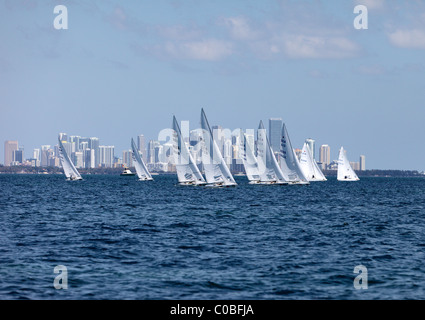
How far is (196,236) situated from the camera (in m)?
39.7

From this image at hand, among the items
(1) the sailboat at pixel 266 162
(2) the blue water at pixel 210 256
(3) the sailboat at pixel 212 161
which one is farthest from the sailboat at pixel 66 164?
(2) the blue water at pixel 210 256

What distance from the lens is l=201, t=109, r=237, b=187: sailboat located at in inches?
3757

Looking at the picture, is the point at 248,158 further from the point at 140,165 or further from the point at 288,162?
the point at 140,165

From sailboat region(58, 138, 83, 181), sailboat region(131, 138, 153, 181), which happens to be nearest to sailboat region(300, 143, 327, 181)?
sailboat region(131, 138, 153, 181)

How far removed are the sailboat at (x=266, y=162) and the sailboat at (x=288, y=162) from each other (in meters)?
3.11

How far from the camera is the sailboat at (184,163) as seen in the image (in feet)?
348

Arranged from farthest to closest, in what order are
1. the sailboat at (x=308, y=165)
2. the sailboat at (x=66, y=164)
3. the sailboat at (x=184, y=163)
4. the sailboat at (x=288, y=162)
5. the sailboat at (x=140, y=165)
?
the sailboat at (x=140, y=165) → the sailboat at (x=308, y=165) → the sailboat at (x=66, y=164) → the sailboat at (x=288, y=162) → the sailboat at (x=184, y=163)

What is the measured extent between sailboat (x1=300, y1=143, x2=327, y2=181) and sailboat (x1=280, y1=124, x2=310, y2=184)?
88.4 ft

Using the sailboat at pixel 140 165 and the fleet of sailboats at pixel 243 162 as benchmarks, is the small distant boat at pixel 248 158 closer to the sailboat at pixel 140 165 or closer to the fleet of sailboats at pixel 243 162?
the fleet of sailboats at pixel 243 162

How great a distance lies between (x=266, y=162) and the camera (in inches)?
4786

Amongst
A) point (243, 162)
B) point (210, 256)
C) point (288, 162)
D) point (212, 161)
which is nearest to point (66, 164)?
point (243, 162)

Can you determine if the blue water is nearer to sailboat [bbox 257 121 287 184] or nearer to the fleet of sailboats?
the fleet of sailboats
